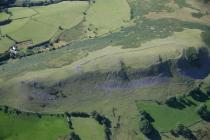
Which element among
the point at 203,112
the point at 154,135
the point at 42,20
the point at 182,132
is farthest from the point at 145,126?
the point at 42,20

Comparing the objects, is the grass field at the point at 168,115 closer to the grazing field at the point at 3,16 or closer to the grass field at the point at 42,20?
the grass field at the point at 42,20

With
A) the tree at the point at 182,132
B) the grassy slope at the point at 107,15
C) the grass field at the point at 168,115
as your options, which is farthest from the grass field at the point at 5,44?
the tree at the point at 182,132

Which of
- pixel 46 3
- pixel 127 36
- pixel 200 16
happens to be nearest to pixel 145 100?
pixel 127 36

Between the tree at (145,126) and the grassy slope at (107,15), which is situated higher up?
the grassy slope at (107,15)

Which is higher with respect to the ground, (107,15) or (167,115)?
(107,15)

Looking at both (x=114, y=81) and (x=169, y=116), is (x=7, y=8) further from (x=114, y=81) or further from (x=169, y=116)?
(x=169, y=116)

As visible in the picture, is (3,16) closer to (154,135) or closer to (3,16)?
(3,16)
